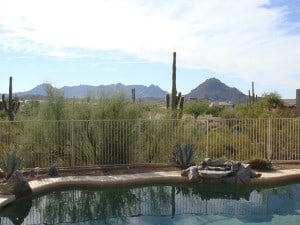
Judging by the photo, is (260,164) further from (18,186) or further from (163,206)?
(18,186)

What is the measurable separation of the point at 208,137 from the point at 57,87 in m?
4.83

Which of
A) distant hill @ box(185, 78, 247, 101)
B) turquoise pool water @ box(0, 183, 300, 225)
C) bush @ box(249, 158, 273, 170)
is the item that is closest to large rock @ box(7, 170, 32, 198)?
turquoise pool water @ box(0, 183, 300, 225)

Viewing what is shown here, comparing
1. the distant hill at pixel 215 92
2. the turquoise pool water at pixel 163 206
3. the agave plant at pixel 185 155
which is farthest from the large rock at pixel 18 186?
the distant hill at pixel 215 92

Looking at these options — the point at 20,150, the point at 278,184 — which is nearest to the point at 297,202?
the point at 278,184

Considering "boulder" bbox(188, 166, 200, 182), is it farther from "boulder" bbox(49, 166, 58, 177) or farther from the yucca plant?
the yucca plant

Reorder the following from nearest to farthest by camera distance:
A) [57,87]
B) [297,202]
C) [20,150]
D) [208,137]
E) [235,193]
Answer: [297,202], [235,193], [20,150], [208,137], [57,87]

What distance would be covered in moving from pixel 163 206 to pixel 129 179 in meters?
1.42

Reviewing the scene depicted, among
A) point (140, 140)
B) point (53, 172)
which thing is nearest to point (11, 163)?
point (53, 172)

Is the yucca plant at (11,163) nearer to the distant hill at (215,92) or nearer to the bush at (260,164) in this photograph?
the bush at (260,164)

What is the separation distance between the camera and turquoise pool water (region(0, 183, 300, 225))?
8.07m

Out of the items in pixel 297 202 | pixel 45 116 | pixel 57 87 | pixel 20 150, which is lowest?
pixel 297 202

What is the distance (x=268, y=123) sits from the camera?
485 inches

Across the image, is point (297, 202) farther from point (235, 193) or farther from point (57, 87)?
point (57, 87)

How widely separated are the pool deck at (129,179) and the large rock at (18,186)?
1.01 feet
